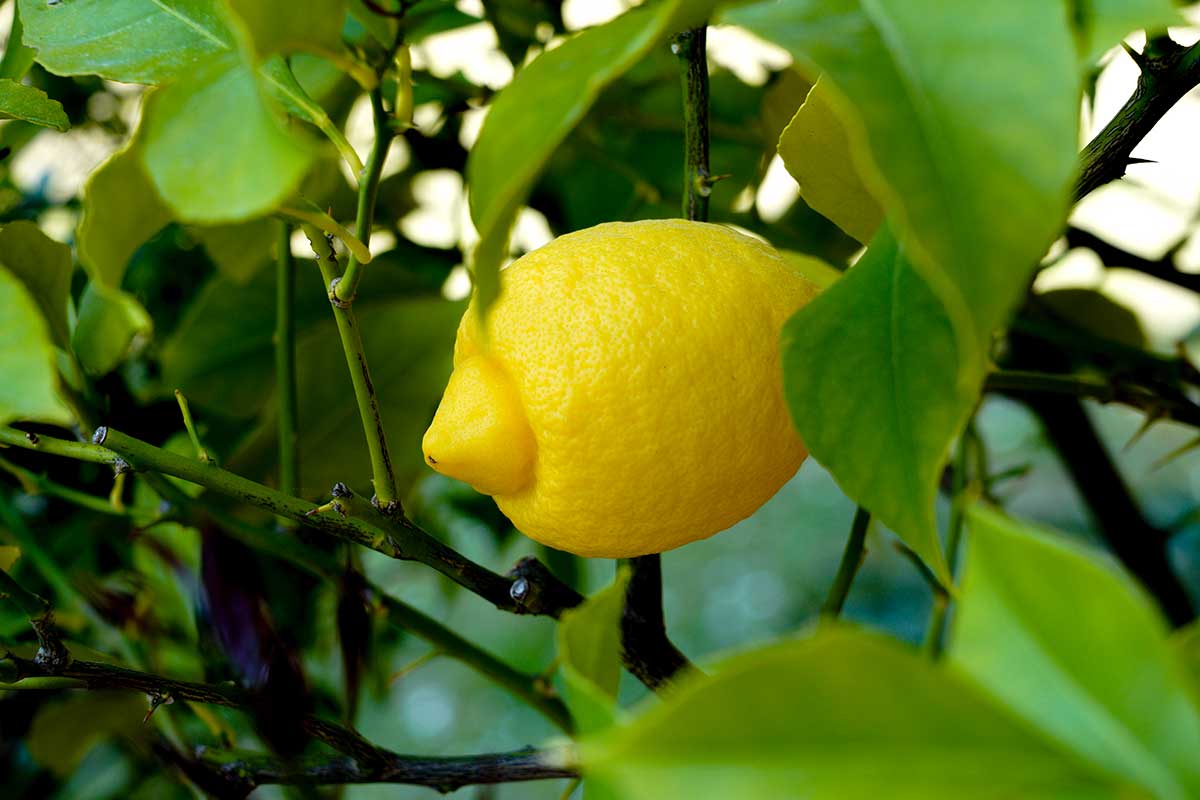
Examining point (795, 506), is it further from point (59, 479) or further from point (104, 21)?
point (104, 21)

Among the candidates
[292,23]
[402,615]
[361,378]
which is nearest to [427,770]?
[402,615]

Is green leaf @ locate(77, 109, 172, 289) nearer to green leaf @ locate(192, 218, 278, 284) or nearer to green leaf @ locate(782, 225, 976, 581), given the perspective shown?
green leaf @ locate(782, 225, 976, 581)

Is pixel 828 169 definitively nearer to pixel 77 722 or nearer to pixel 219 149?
pixel 219 149

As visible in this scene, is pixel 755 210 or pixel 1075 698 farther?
pixel 755 210

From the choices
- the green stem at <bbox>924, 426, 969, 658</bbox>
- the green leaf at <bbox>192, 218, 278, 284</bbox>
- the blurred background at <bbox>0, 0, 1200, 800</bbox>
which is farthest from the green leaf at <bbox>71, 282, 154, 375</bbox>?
the green stem at <bbox>924, 426, 969, 658</bbox>

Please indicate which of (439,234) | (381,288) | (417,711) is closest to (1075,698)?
(381,288)
